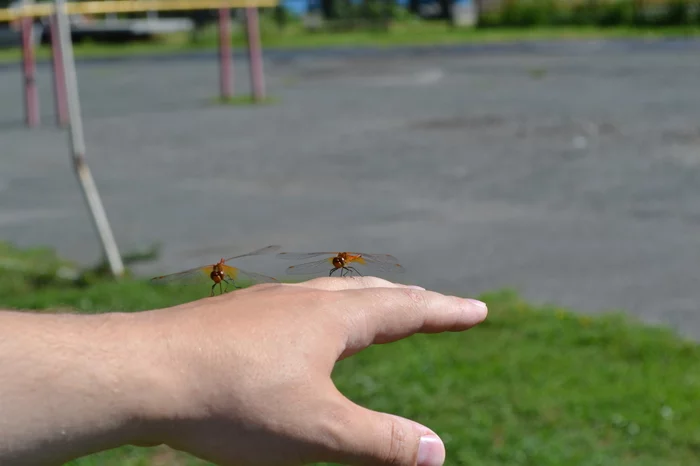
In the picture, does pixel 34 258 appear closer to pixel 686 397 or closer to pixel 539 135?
pixel 686 397

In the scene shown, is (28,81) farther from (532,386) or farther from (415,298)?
(415,298)

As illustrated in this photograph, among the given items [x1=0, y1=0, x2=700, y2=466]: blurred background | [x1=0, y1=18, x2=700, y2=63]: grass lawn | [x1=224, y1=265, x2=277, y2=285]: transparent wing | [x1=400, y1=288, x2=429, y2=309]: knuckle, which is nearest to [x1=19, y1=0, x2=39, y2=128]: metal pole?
[x1=0, y1=0, x2=700, y2=466]: blurred background

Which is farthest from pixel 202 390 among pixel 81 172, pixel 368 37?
pixel 368 37

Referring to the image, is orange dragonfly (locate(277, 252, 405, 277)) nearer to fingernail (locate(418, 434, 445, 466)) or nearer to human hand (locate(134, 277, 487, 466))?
human hand (locate(134, 277, 487, 466))

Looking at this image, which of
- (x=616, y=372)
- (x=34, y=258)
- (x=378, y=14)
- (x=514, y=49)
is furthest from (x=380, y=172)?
(x=378, y=14)

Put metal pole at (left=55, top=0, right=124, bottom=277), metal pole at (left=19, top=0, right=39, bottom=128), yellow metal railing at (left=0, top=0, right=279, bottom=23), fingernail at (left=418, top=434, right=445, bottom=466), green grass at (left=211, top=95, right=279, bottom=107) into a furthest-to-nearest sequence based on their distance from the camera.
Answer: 1. green grass at (left=211, top=95, right=279, bottom=107)
2. metal pole at (left=19, top=0, right=39, bottom=128)
3. yellow metal railing at (left=0, top=0, right=279, bottom=23)
4. metal pole at (left=55, top=0, right=124, bottom=277)
5. fingernail at (left=418, top=434, right=445, bottom=466)

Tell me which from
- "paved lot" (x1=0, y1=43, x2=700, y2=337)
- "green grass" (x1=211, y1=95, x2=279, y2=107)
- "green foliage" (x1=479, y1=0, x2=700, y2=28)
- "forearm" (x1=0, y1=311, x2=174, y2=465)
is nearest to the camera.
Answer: "forearm" (x1=0, y1=311, x2=174, y2=465)

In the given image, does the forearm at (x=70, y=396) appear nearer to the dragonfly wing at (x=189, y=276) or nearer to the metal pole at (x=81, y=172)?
the dragonfly wing at (x=189, y=276)
